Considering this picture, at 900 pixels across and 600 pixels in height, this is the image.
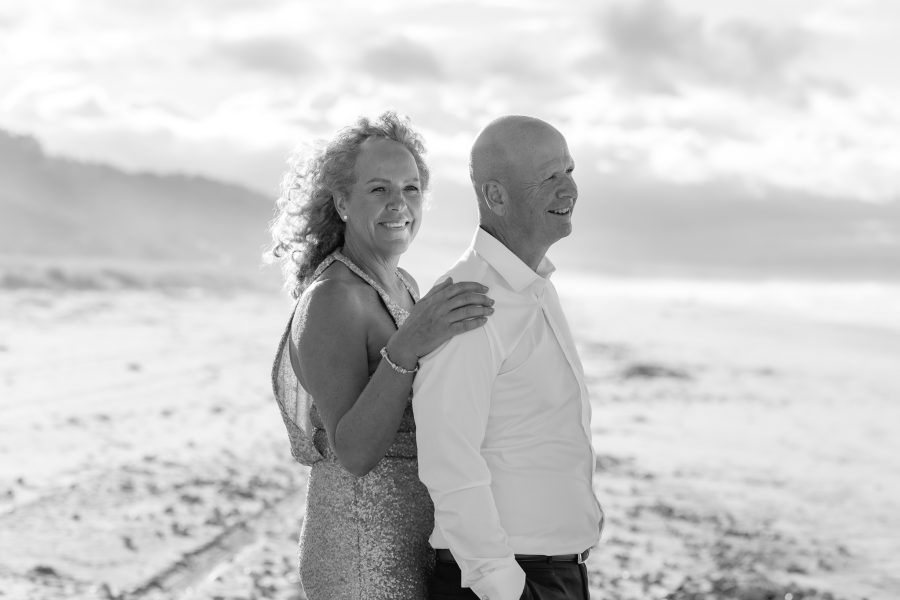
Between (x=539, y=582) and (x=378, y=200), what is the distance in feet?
3.91

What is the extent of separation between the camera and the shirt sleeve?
7.50 ft

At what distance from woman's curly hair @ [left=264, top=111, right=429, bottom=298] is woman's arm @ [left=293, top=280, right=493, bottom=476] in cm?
29

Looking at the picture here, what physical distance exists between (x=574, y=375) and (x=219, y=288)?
2747 centimetres

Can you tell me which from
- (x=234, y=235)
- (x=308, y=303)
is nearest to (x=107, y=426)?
(x=308, y=303)

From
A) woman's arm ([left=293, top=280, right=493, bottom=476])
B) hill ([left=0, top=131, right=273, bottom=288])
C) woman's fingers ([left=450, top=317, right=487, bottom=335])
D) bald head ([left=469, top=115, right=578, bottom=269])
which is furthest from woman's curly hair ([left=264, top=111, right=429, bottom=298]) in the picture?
hill ([left=0, top=131, right=273, bottom=288])

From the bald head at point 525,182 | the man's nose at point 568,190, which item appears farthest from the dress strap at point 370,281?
the man's nose at point 568,190

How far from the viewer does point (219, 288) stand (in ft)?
94.9

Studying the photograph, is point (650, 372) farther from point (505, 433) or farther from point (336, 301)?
point (505, 433)

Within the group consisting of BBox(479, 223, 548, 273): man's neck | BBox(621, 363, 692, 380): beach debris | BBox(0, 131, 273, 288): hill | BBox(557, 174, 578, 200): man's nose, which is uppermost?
BBox(0, 131, 273, 288): hill

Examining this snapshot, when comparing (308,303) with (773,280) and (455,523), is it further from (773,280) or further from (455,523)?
(773,280)

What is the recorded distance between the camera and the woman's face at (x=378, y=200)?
113 inches

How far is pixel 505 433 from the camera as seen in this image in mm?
2404

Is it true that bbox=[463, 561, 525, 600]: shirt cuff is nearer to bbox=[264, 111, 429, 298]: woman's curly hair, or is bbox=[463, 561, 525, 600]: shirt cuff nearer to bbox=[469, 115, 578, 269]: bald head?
bbox=[469, 115, 578, 269]: bald head

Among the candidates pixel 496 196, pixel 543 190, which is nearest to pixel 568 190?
pixel 543 190
